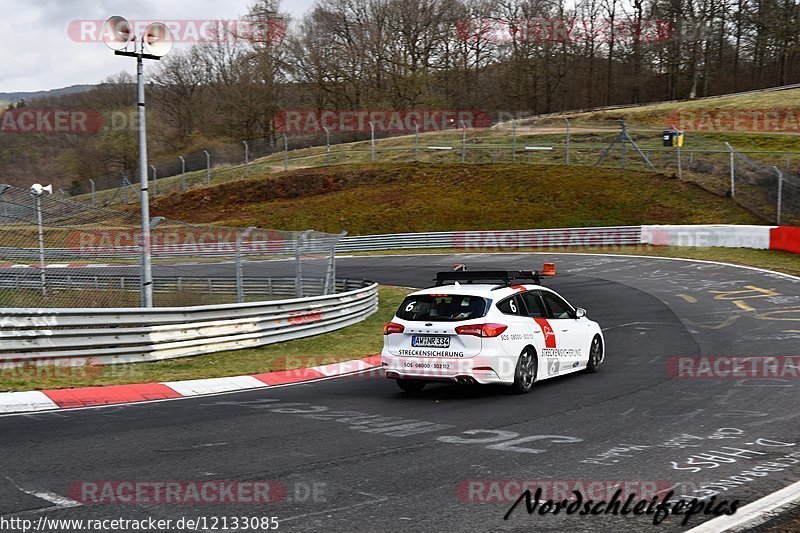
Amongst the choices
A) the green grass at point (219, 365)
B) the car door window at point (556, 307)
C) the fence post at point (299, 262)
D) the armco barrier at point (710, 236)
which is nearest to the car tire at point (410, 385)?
the car door window at point (556, 307)

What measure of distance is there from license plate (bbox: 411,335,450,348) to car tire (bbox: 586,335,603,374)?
123 inches

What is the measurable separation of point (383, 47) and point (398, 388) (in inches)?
2776

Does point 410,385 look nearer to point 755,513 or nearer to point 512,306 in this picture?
point 512,306

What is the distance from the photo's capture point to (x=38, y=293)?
1534 cm

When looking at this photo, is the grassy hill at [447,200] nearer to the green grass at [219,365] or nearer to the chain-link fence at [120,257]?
the chain-link fence at [120,257]

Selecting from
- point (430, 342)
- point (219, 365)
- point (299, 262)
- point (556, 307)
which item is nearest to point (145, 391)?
point (219, 365)

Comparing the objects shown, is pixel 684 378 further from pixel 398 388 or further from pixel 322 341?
pixel 322 341

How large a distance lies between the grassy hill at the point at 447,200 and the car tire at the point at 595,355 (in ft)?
90.8

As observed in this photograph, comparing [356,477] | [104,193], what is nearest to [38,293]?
[356,477]

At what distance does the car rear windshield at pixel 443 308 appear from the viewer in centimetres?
1039

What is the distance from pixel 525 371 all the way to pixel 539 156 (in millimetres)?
43108

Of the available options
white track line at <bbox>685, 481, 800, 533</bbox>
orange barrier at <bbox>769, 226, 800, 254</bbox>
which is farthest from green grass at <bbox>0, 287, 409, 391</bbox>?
orange barrier at <bbox>769, 226, 800, 254</bbox>

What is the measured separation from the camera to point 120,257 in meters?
14.8

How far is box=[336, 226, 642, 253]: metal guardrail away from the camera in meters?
38.1
